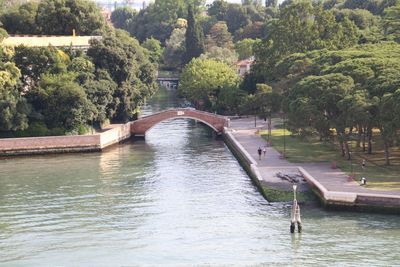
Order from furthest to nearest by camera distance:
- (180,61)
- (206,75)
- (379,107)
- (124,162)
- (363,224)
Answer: (180,61) → (206,75) → (124,162) → (379,107) → (363,224)

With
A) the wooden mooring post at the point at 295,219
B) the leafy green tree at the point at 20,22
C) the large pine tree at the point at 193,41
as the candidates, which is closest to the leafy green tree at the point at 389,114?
the wooden mooring post at the point at 295,219

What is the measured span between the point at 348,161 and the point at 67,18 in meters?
47.9

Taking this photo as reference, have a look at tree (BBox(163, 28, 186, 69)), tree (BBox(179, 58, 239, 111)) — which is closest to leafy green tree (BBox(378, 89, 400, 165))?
tree (BBox(179, 58, 239, 111))

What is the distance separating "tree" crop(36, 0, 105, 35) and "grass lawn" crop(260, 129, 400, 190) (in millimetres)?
30897

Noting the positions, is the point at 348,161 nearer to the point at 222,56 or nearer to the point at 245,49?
the point at 222,56

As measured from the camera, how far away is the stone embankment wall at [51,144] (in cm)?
6706

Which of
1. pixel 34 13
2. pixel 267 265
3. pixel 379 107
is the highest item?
pixel 34 13

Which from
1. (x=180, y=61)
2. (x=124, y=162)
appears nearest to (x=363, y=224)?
(x=124, y=162)

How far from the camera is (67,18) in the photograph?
3642 inches

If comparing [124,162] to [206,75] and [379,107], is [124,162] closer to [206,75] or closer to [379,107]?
[379,107]

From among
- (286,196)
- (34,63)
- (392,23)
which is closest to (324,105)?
(286,196)

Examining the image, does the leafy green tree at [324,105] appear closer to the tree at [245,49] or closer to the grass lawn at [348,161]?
the grass lawn at [348,161]

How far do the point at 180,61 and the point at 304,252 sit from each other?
4124 inches

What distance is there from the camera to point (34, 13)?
93438 mm
